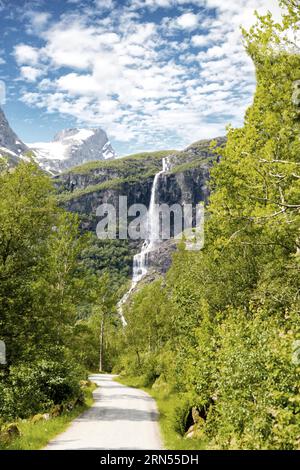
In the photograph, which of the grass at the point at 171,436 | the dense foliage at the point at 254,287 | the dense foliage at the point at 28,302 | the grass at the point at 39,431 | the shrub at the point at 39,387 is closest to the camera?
the dense foliage at the point at 254,287

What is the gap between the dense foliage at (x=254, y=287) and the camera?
10328 mm

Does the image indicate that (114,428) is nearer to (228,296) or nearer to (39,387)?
(39,387)

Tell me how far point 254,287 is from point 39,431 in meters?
12.0

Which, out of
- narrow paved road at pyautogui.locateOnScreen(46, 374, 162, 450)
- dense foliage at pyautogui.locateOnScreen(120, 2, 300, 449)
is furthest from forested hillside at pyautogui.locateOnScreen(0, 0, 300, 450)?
narrow paved road at pyautogui.locateOnScreen(46, 374, 162, 450)

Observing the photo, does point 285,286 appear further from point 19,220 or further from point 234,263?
point 19,220

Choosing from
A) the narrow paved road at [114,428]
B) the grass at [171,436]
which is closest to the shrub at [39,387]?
the narrow paved road at [114,428]

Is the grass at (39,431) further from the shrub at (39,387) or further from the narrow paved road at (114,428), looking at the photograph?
the shrub at (39,387)

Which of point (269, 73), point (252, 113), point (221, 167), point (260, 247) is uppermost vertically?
point (269, 73)

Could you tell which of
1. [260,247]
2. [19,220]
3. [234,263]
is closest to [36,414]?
[19,220]

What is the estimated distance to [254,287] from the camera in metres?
21.4

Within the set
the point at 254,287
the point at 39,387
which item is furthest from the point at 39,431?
the point at 254,287

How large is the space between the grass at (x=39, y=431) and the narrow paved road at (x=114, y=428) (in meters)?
0.34
